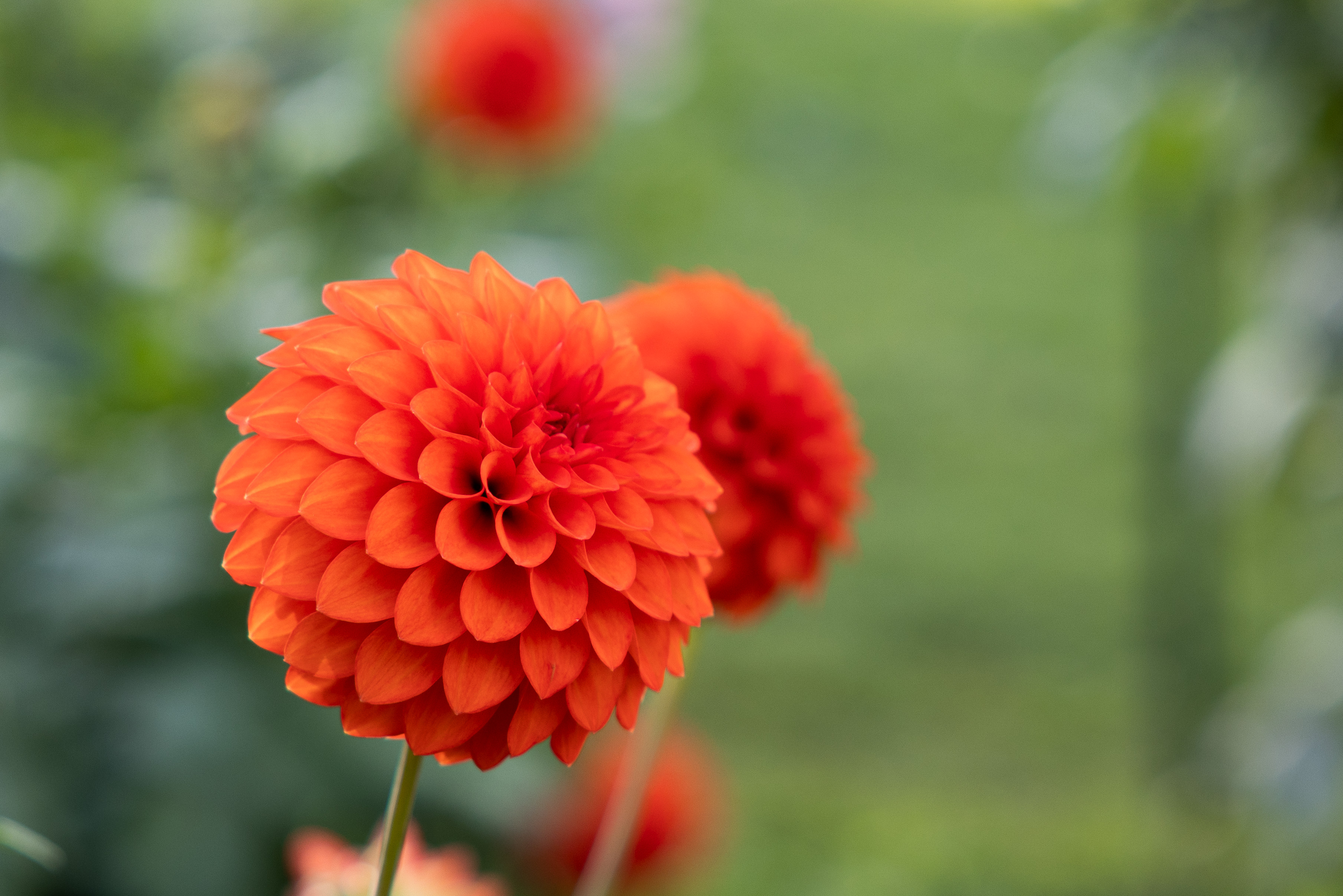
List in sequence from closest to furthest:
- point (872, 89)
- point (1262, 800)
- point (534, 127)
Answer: point (1262, 800) < point (534, 127) < point (872, 89)

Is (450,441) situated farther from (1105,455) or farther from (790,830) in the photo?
(1105,455)

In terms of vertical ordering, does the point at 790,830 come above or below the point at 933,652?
below

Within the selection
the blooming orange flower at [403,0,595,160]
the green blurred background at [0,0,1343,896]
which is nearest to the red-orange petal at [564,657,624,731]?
the green blurred background at [0,0,1343,896]

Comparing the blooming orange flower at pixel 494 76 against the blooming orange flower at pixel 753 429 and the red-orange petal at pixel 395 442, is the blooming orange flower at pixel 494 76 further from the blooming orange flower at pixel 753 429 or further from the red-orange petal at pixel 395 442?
the red-orange petal at pixel 395 442

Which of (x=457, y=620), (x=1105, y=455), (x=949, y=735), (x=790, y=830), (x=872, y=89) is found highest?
(x=872, y=89)

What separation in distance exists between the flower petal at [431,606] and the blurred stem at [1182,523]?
3.29 ft

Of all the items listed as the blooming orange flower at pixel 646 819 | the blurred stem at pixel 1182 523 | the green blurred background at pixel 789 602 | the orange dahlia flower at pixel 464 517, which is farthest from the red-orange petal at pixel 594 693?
the blurred stem at pixel 1182 523

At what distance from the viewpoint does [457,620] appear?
287 mm

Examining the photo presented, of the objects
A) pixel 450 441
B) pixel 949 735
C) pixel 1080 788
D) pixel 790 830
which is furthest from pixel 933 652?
pixel 450 441

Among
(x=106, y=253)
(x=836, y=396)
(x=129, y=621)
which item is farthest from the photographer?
(x=106, y=253)

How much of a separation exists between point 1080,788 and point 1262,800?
3.31ft

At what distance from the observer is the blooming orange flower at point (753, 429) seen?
0.41 meters

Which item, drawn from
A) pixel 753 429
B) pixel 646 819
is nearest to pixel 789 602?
pixel 646 819

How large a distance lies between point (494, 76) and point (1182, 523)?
1010 mm
